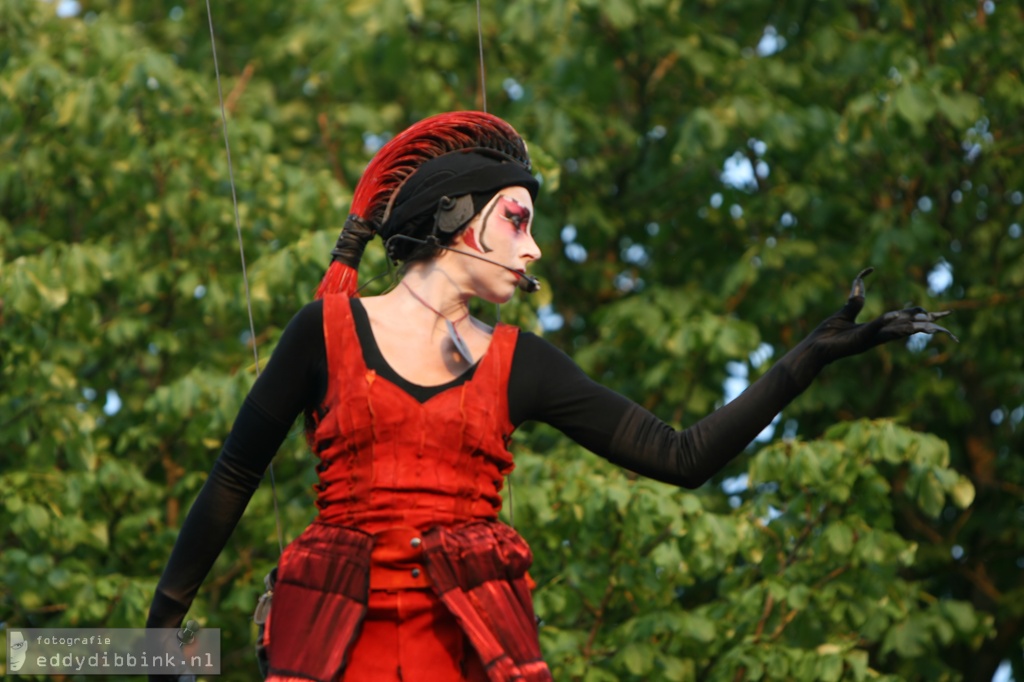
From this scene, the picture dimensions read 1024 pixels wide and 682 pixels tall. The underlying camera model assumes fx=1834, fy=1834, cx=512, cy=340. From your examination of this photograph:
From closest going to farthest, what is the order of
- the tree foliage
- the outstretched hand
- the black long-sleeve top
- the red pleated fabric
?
the outstretched hand
the red pleated fabric
the black long-sleeve top
the tree foliage

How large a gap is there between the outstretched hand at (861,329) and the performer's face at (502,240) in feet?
2.09

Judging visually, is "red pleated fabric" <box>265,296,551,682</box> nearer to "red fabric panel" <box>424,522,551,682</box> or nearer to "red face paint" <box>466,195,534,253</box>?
"red fabric panel" <box>424,522,551,682</box>

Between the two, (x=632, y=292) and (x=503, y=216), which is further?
(x=632, y=292)

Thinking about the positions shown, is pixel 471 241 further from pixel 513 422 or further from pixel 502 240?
pixel 513 422

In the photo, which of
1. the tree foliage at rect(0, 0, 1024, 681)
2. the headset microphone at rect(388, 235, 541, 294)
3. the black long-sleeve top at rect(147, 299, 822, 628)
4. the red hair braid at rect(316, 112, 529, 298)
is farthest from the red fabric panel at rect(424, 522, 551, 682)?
the tree foliage at rect(0, 0, 1024, 681)

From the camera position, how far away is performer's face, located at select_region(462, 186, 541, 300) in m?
3.83

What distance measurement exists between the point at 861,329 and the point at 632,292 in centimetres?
584

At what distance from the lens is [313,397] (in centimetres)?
380

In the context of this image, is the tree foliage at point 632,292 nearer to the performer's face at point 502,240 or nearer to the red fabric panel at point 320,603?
the performer's face at point 502,240

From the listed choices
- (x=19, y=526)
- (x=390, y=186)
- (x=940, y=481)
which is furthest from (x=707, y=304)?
(x=390, y=186)

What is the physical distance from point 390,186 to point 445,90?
5828mm

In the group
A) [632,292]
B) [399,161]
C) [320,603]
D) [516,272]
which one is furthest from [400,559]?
Result: [632,292]

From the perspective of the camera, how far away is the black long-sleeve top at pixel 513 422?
3.70 m

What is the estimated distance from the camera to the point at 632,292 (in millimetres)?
9359
